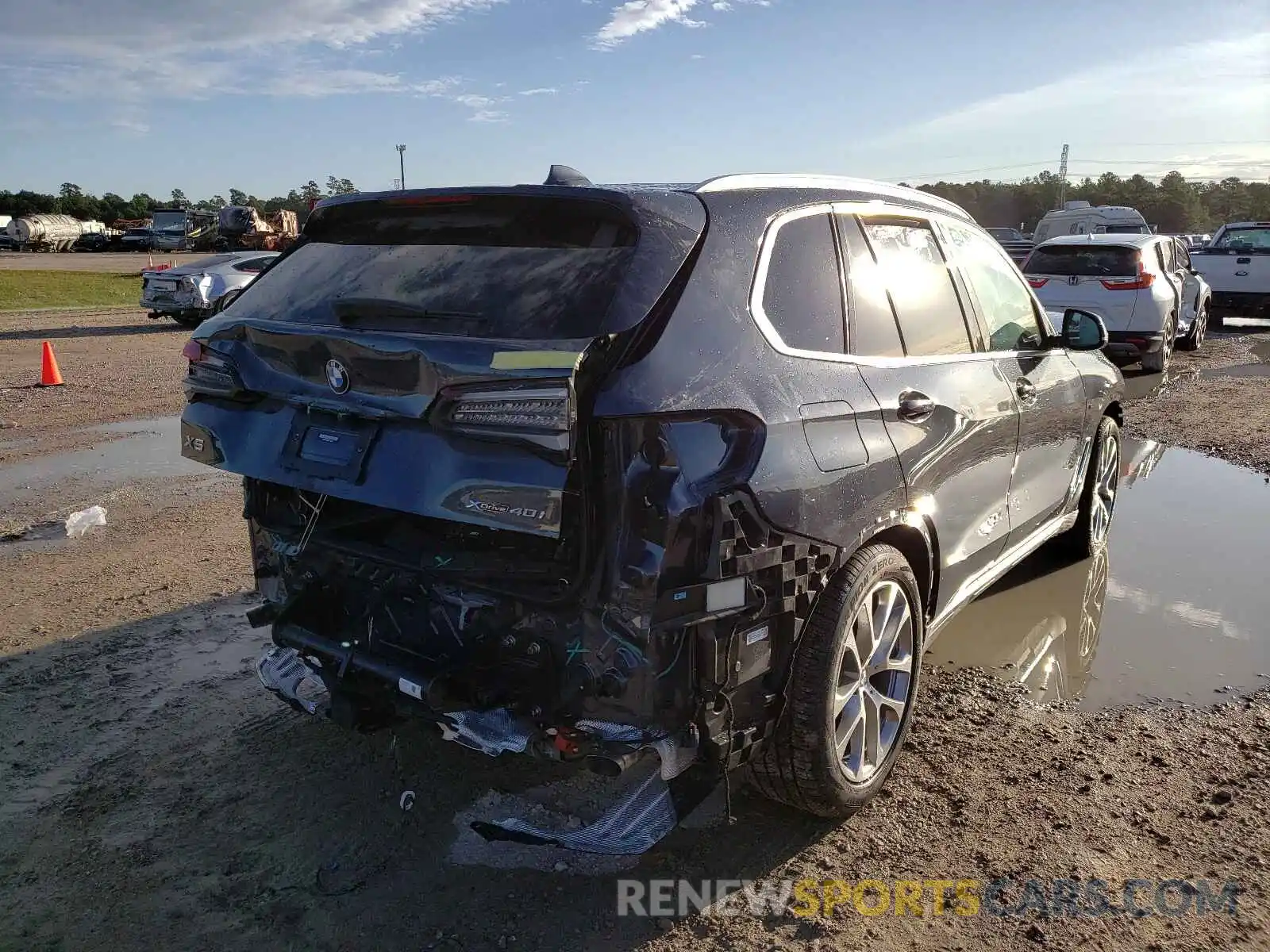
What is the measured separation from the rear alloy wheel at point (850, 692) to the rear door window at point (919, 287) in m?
0.94

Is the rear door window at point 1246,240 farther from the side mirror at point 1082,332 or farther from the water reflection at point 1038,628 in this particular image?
the side mirror at point 1082,332

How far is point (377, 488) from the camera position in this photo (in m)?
2.85

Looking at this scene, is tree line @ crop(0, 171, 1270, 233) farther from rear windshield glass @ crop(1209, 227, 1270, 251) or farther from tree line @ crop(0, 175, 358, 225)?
rear windshield glass @ crop(1209, 227, 1270, 251)

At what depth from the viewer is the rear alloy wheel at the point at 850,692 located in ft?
9.96

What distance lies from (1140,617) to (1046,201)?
8812cm

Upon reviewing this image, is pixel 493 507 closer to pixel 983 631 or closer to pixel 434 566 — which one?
pixel 434 566

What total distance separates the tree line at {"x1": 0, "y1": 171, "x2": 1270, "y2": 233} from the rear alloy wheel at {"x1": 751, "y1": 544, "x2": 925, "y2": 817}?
79.1 meters

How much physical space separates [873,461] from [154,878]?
2522mm

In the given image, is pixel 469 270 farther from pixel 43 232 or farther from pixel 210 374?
pixel 43 232

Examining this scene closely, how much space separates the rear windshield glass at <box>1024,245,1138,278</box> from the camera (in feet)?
42.7

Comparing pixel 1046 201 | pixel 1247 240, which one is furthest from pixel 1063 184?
pixel 1247 240

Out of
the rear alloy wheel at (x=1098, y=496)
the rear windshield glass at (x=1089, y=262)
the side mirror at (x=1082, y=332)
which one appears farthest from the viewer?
the rear windshield glass at (x=1089, y=262)

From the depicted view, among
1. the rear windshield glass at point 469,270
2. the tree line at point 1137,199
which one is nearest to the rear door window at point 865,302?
the rear windshield glass at point 469,270

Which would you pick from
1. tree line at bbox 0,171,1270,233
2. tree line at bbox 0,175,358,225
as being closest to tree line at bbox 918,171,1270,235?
tree line at bbox 0,171,1270,233
